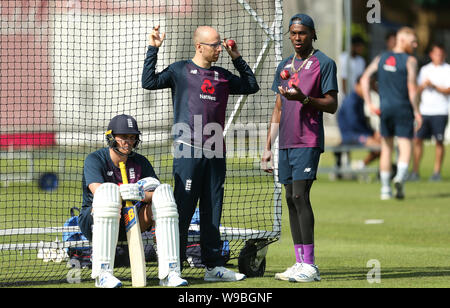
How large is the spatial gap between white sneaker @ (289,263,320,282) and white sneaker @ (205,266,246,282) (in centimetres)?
51

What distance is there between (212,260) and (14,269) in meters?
2.00

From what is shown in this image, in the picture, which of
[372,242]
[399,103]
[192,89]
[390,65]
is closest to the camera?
[192,89]

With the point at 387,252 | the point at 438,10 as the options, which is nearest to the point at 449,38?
the point at 438,10

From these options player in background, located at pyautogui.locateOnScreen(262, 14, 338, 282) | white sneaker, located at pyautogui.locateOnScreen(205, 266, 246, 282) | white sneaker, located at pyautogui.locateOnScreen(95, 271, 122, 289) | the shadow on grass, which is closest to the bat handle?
white sneaker, located at pyautogui.locateOnScreen(95, 271, 122, 289)

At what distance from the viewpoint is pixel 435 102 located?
1886 cm

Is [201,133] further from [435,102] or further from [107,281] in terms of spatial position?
[435,102]

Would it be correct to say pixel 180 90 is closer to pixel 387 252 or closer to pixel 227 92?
pixel 227 92

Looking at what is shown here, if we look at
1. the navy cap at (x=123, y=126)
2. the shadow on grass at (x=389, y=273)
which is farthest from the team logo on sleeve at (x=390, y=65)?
the navy cap at (x=123, y=126)

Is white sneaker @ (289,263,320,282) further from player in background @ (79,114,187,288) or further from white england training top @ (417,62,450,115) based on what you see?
white england training top @ (417,62,450,115)

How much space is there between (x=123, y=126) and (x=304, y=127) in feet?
5.07

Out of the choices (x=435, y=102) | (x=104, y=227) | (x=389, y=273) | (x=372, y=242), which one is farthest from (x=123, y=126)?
(x=435, y=102)

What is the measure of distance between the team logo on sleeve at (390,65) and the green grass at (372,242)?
2.18 m

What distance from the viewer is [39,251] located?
934cm

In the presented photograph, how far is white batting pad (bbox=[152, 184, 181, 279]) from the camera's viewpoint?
7.52 m
